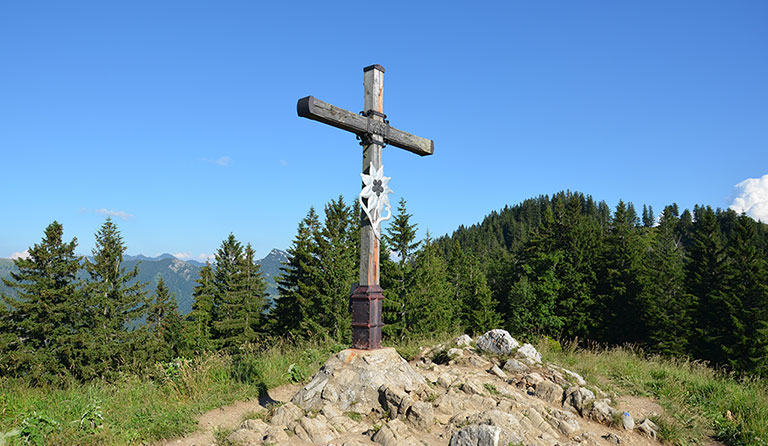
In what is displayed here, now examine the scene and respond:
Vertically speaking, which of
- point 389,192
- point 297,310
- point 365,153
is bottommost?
point 297,310

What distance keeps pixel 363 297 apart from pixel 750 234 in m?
42.8

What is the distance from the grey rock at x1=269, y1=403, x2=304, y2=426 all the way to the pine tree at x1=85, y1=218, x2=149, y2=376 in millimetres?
32389

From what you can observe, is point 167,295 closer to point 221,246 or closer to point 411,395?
point 221,246

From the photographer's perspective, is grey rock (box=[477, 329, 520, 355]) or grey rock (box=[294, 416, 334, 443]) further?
grey rock (box=[477, 329, 520, 355])

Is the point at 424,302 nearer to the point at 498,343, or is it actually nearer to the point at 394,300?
the point at 394,300

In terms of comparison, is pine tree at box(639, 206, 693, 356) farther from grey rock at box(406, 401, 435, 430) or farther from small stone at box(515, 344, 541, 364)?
grey rock at box(406, 401, 435, 430)

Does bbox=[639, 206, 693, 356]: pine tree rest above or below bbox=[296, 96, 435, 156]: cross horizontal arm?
below

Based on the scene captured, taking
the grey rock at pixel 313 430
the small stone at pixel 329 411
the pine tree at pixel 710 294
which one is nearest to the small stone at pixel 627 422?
the small stone at pixel 329 411

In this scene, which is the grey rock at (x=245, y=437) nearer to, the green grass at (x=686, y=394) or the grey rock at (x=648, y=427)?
the grey rock at (x=648, y=427)

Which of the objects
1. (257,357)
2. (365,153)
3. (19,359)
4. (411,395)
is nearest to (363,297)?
(411,395)

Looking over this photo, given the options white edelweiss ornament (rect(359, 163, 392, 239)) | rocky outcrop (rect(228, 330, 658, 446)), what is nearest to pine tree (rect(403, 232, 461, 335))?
rocky outcrop (rect(228, 330, 658, 446))

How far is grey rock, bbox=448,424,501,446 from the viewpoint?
4.64m

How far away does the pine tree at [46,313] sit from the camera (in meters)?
30.3

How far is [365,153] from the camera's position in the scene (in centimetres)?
671
